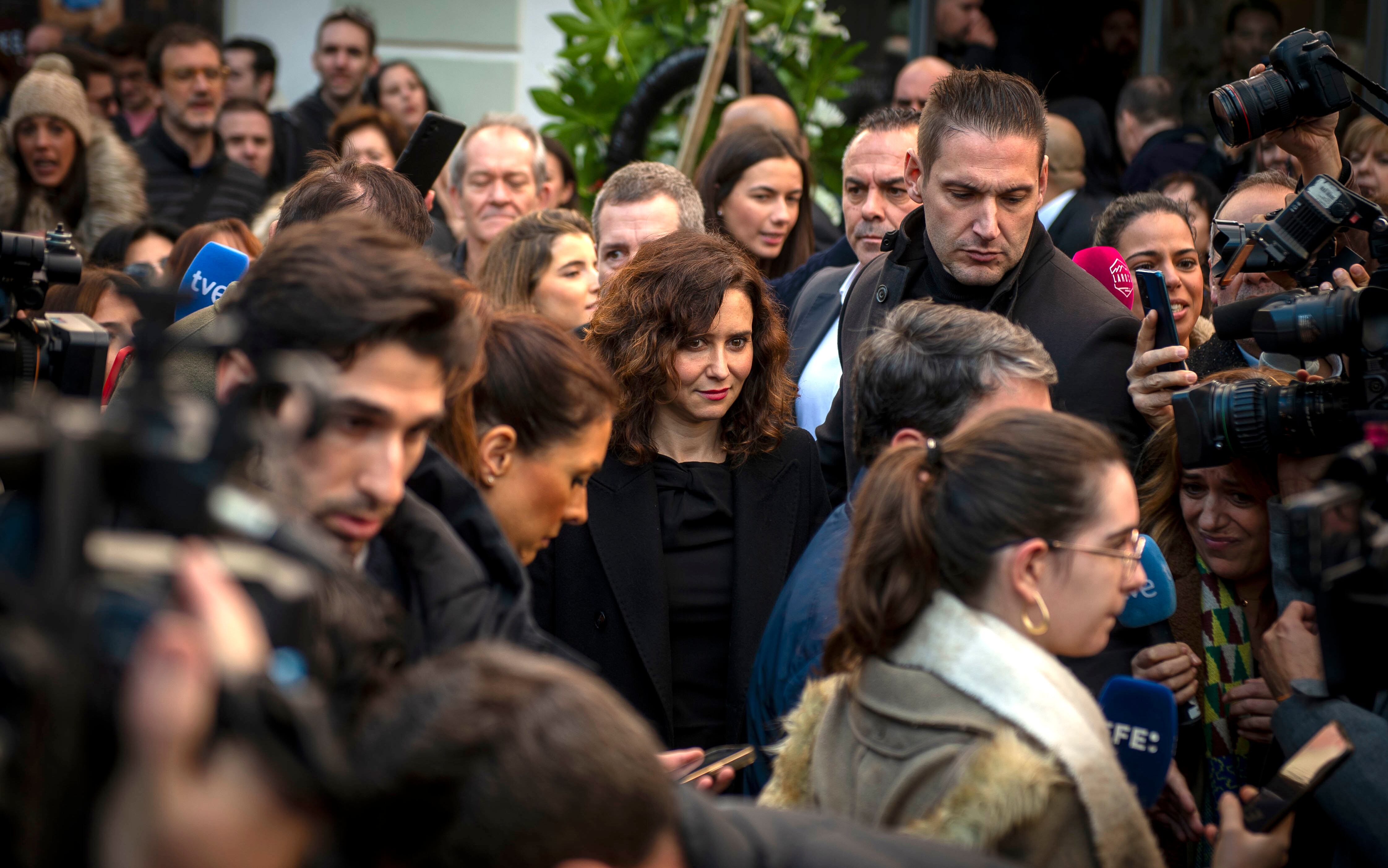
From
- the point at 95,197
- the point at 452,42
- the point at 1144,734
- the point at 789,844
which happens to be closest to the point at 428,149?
the point at 1144,734

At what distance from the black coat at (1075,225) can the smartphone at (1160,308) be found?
1.98m

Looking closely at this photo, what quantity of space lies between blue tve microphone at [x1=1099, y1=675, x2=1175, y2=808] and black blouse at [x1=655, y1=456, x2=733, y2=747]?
98 centimetres

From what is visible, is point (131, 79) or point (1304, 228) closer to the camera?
point (1304, 228)

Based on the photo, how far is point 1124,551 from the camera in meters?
1.92

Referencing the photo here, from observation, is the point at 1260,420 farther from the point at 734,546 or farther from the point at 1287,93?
the point at 734,546

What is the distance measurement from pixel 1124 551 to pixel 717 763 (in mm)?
713

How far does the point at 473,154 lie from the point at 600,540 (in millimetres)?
2474

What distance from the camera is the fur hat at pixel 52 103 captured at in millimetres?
5535

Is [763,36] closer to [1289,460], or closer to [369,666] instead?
[1289,460]

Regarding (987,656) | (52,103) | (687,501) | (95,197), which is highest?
(52,103)

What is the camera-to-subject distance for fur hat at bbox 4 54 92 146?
5.54m

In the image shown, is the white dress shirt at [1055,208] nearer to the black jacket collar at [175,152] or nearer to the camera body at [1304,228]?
the camera body at [1304,228]

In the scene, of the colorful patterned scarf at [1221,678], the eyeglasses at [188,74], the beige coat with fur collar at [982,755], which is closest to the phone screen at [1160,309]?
the colorful patterned scarf at [1221,678]

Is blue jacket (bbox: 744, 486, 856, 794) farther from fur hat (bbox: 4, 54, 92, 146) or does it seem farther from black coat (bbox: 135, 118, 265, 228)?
fur hat (bbox: 4, 54, 92, 146)
